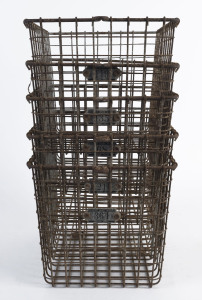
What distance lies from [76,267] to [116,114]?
529 millimetres

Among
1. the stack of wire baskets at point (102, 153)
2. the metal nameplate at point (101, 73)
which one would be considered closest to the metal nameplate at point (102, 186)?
the stack of wire baskets at point (102, 153)

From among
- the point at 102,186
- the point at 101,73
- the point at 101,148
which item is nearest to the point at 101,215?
the point at 102,186

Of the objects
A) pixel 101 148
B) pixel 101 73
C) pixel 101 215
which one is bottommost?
pixel 101 215

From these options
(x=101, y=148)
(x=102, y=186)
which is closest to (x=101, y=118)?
(x=101, y=148)

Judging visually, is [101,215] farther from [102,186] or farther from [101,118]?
[101,118]

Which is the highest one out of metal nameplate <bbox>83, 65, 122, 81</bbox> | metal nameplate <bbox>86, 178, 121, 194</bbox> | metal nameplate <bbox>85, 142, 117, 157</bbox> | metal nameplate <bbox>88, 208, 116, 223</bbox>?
metal nameplate <bbox>83, 65, 122, 81</bbox>

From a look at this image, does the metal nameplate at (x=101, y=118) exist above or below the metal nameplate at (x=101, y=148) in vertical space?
above

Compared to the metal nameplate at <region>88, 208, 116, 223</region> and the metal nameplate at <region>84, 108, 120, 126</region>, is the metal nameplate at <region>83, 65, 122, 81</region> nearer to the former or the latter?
the metal nameplate at <region>84, 108, 120, 126</region>

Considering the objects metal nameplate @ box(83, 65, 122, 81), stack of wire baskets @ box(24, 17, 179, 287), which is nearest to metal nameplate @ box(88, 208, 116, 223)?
stack of wire baskets @ box(24, 17, 179, 287)

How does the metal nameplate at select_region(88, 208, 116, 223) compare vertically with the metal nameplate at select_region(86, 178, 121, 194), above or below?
below

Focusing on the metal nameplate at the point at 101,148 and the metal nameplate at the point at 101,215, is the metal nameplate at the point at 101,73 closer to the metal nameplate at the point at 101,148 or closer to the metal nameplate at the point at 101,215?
the metal nameplate at the point at 101,148

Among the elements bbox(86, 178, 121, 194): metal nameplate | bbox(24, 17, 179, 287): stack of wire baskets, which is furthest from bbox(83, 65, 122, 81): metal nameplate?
bbox(86, 178, 121, 194): metal nameplate

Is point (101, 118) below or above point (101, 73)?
below
